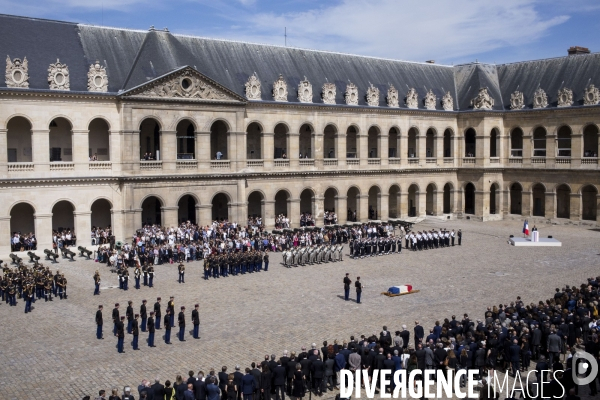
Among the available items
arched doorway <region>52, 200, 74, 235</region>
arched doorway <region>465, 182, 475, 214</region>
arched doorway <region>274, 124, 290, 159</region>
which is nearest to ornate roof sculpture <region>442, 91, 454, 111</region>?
→ arched doorway <region>465, 182, 475, 214</region>

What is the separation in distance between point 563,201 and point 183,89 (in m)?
37.7

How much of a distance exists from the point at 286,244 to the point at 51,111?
19.1 m

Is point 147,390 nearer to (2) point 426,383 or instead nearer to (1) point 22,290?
(2) point 426,383

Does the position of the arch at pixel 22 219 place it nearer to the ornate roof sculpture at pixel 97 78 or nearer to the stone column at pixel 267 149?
the ornate roof sculpture at pixel 97 78

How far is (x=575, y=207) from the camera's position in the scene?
57.6 metres

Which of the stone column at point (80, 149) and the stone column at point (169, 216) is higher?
the stone column at point (80, 149)

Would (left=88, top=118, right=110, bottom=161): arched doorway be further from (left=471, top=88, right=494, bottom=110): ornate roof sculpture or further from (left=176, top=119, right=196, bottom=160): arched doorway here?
(left=471, top=88, right=494, bottom=110): ornate roof sculpture

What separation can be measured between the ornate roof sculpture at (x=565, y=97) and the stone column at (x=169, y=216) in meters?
37.2

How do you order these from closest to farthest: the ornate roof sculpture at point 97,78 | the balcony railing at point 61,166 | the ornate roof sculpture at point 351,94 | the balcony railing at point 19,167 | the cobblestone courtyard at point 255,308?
the cobblestone courtyard at point 255,308 < the balcony railing at point 19,167 < the balcony railing at point 61,166 < the ornate roof sculpture at point 97,78 < the ornate roof sculpture at point 351,94

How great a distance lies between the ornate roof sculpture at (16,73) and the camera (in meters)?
41.2

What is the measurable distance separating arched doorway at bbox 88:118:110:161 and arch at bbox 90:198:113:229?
11.0 feet

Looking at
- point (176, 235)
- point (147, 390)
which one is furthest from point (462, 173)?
point (147, 390)

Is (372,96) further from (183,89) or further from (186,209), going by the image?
(186,209)

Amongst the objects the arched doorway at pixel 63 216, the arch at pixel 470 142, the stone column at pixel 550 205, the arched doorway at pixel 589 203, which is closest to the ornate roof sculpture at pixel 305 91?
the arch at pixel 470 142
